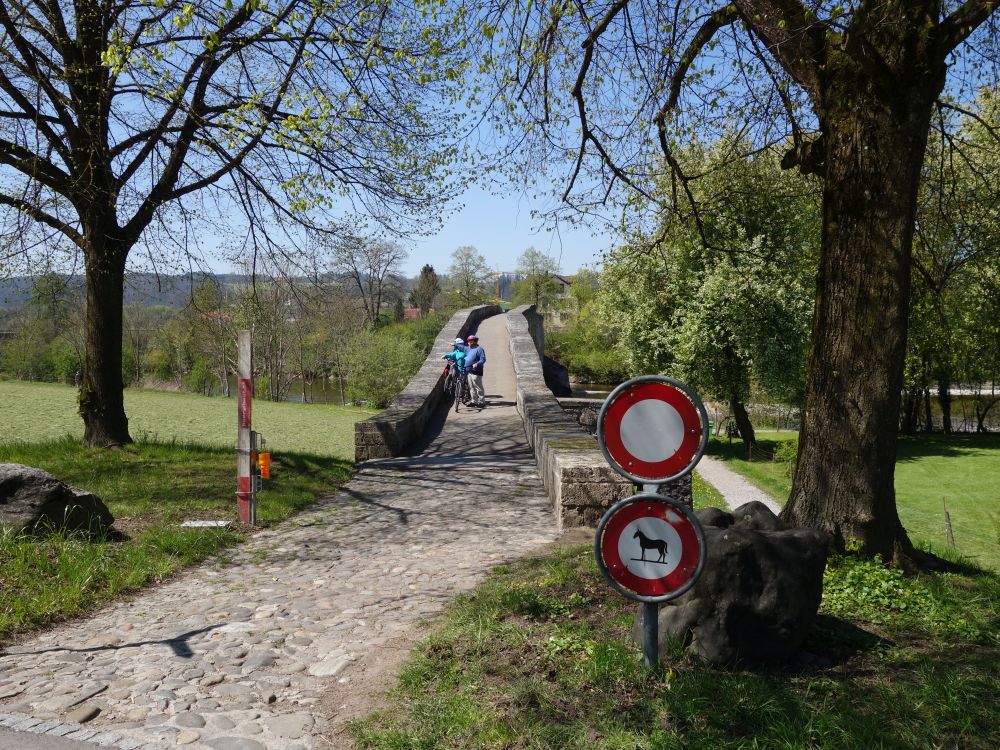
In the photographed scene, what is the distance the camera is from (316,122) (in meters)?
9.20

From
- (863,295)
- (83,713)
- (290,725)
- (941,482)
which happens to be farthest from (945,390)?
(83,713)

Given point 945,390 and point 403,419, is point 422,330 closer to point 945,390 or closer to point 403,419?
point 945,390

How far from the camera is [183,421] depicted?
20641 millimetres

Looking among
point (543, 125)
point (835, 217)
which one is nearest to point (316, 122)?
point (543, 125)

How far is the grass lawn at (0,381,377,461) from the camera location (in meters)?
15.7

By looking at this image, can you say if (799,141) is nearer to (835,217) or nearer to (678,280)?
(835,217)

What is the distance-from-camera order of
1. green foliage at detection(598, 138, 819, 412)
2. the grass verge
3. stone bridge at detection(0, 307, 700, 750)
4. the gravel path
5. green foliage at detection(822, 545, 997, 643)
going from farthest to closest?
green foliage at detection(598, 138, 819, 412) → the gravel path → the grass verge → green foliage at detection(822, 545, 997, 643) → stone bridge at detection(0, 307, 700, 750)

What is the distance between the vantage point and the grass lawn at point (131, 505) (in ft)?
17.4

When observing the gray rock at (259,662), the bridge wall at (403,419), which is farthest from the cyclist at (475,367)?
the gray rock at (259,662)

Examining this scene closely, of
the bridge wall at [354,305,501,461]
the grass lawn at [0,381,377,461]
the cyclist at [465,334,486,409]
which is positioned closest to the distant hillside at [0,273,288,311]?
the grass lawn at [0,381,377,461]

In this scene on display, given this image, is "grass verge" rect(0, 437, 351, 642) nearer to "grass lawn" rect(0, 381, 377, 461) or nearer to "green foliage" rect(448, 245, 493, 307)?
"grass lawn" rect(0, 381, 377, 461)

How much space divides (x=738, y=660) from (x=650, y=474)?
107 centimetres

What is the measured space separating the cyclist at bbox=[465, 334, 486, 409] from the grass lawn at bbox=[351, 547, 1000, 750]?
11.9m

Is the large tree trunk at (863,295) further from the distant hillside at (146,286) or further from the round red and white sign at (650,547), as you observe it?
the distant hillside at (146,286)
